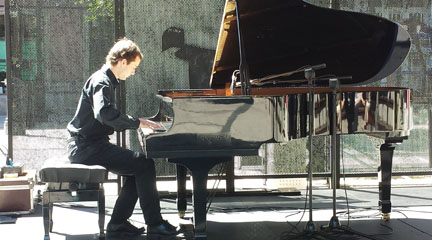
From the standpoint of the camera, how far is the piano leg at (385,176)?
17.3 feet

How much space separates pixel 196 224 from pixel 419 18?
369 cm

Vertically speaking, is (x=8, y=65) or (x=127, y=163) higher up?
(x=8, y=65)

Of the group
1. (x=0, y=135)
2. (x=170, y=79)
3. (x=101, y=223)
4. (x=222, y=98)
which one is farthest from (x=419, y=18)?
(x=0, y=135)

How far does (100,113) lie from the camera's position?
4578mm

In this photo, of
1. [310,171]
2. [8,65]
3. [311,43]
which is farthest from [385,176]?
[8,65]

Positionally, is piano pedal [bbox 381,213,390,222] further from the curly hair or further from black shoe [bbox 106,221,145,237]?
the curly hair

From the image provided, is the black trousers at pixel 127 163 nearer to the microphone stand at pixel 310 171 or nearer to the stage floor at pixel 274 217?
the stage floor at pixel 274 217

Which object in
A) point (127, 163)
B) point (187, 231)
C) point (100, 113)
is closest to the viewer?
point (100, 113)

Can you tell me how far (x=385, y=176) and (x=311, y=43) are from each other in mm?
1192

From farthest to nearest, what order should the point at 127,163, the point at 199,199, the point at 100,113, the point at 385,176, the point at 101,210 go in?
the point at 385,176
the point at 127,163
the point at 101,210
the point at 100,113
the point at 199,199

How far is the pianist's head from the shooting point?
15.9ft

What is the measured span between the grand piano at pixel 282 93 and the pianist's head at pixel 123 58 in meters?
0.38

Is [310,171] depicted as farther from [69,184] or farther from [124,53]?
[69,184]

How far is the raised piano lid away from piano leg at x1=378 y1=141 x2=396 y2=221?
58 cm
